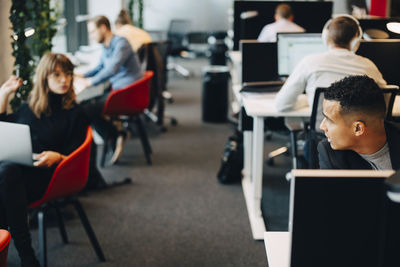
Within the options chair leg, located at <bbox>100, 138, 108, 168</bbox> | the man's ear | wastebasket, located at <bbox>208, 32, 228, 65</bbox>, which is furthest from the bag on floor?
wastebasket, located at <bbox>208, 32, 228, 65</bbox>

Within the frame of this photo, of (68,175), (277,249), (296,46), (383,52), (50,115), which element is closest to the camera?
(277,249)

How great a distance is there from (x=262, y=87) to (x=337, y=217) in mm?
2545

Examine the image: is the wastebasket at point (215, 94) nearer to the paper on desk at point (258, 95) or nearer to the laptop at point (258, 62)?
the laptop at point (258, 62)

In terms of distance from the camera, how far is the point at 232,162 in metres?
3.98

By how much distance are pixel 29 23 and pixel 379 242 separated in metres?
3.14

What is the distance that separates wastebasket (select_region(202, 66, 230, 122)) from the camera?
19.2 ft

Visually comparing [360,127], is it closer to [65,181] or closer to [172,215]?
[65,181]

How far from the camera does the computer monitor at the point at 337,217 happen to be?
3.23ft

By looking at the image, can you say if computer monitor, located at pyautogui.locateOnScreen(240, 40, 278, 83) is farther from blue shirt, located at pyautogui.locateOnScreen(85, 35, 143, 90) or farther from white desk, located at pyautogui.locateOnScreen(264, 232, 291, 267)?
white desk, located at pyautogui.locateOnScreen(264, 232, 291, 267)

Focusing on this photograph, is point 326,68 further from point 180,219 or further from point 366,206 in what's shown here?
point 366,206

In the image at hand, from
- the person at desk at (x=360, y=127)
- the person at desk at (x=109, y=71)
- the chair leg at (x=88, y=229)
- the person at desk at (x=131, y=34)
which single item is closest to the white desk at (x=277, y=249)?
the person at desk at (x=360, y=127)

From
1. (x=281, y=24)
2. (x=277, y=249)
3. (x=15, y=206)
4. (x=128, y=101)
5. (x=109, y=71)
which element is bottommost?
(x=15, y=206)

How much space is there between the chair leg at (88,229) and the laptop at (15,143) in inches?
15.0

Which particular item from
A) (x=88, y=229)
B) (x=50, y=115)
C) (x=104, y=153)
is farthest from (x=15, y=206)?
(x=104, y=153)
